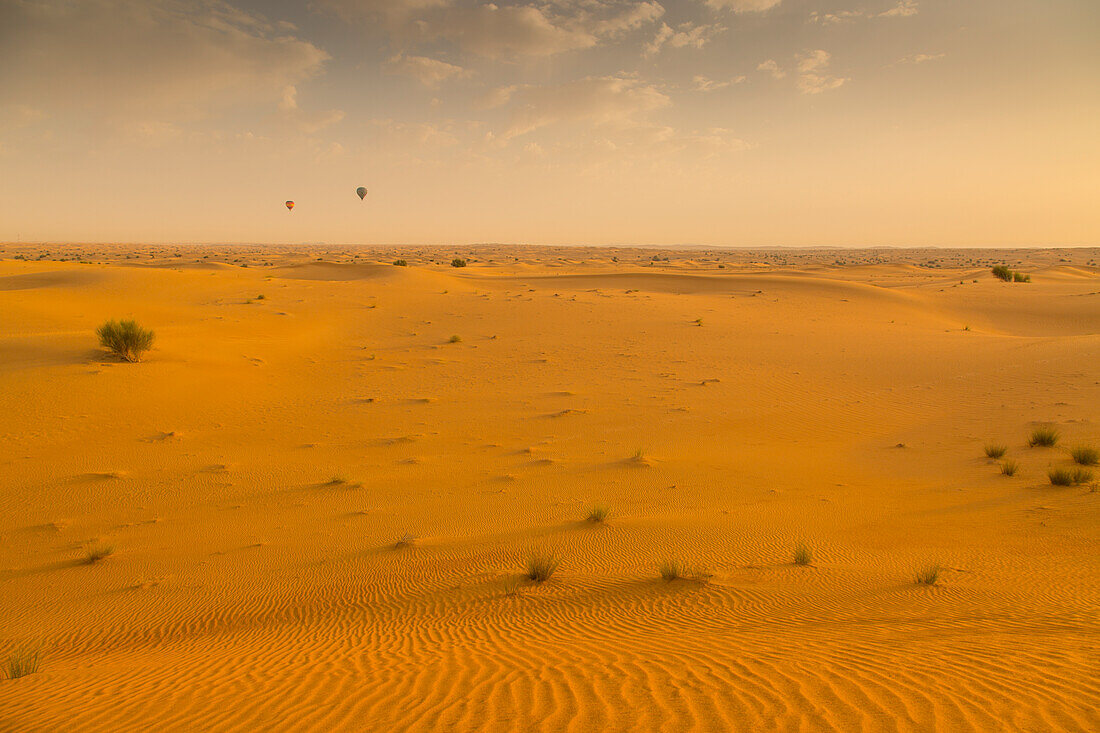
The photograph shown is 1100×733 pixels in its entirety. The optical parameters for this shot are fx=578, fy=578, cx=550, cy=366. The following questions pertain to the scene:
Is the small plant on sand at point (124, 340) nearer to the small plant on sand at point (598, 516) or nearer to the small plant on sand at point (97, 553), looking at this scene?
the small plant on sand at point (97, 553)

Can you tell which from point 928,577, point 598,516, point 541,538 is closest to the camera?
point 928,577

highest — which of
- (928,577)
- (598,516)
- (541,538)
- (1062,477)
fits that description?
(1062,477)

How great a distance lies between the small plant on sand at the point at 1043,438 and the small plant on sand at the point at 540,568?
9.28 meters

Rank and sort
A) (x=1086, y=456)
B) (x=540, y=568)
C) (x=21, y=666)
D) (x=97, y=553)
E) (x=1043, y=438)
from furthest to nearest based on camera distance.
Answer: (x=1043, y=438), (x=1086, y=456), (x=97, y=553), (x=540, y=568), (x=21, y=666)

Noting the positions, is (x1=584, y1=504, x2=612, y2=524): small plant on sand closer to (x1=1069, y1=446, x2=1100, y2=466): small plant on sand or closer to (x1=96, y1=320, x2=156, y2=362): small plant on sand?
(x1=1069, y1=446, x2=1100, y2=466): small plant on sand

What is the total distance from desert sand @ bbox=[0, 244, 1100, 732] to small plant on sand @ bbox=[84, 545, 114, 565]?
123mm

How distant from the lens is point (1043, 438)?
400 inches

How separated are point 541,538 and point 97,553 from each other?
217 inches

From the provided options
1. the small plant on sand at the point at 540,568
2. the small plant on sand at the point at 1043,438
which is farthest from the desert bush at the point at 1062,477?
the small plant on sand at the point at 540,568

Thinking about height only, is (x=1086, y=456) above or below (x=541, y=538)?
above

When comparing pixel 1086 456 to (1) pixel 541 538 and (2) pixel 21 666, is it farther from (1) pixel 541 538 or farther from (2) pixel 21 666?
(2) pixel 21 666

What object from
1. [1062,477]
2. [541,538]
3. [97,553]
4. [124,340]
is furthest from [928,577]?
[124,340]

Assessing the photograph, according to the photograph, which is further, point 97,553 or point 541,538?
point 541,538

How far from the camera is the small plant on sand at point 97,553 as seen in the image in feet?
23.3
